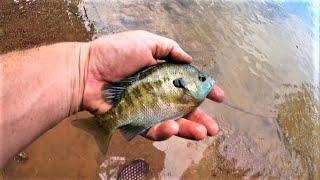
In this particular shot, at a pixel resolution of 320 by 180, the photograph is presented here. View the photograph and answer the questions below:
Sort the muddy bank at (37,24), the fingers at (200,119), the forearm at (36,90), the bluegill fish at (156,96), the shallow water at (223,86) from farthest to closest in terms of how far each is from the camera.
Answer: the muddy bank at (37,24) → the shallow water at (223,86) → the fingers at (200,119) → the forearm at (36,90) → the bluegill fish at (156,96)

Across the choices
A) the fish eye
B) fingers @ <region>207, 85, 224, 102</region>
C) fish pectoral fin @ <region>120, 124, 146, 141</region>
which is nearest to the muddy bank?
fish pectoral fin @ <region>120, 124, 146, 141</region>

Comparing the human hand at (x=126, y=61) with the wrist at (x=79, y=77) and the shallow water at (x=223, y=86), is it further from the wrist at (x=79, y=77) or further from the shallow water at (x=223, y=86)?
the shallow water at (x=223, y=86)

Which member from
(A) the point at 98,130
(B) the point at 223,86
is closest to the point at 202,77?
(A) the point at 98,130

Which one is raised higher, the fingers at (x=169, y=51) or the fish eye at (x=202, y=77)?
the fingers at (x=169, y=51)

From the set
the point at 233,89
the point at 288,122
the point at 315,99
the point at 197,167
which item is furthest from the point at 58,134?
the point at 315,99

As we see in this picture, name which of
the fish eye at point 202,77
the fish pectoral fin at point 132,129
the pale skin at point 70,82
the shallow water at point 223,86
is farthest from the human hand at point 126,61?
the shallow water at point 223,86

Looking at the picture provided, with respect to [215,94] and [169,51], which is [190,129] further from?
[169,51]
